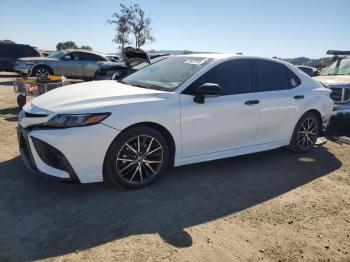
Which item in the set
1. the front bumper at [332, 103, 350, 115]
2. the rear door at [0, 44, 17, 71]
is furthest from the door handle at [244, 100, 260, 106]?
the rear door at [0, 44, 17, 71]

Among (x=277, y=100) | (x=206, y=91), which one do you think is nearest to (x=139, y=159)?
(x=206, y=91)

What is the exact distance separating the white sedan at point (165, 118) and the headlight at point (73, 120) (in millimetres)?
11

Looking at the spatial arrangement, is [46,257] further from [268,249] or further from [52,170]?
[268,249]

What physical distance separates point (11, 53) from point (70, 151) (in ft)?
59.6

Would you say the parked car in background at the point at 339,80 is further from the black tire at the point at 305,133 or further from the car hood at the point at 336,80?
the black tire at the point at 305,133

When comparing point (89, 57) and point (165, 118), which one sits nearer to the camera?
point (165, 118)

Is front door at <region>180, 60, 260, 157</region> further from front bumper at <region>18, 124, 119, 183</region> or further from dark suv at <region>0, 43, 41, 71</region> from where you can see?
dark suv at <region>0, 43, 41, 71</region>

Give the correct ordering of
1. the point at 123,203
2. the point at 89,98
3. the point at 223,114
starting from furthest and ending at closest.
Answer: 1. the point at 223,114
2. the point at 89,98
3. the point at 123,203

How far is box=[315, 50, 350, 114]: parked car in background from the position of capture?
305 inches

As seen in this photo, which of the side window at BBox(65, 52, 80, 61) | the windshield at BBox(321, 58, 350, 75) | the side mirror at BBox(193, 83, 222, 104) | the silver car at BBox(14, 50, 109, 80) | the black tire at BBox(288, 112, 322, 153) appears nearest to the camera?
the side mirror at BBox(193, 83, 222, 104)

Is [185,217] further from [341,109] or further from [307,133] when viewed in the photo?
[341,109]

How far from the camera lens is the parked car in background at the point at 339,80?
774 cm

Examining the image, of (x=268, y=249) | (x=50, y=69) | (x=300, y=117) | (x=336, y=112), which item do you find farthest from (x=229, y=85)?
(x=50, y=69)

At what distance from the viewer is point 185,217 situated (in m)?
3.80
